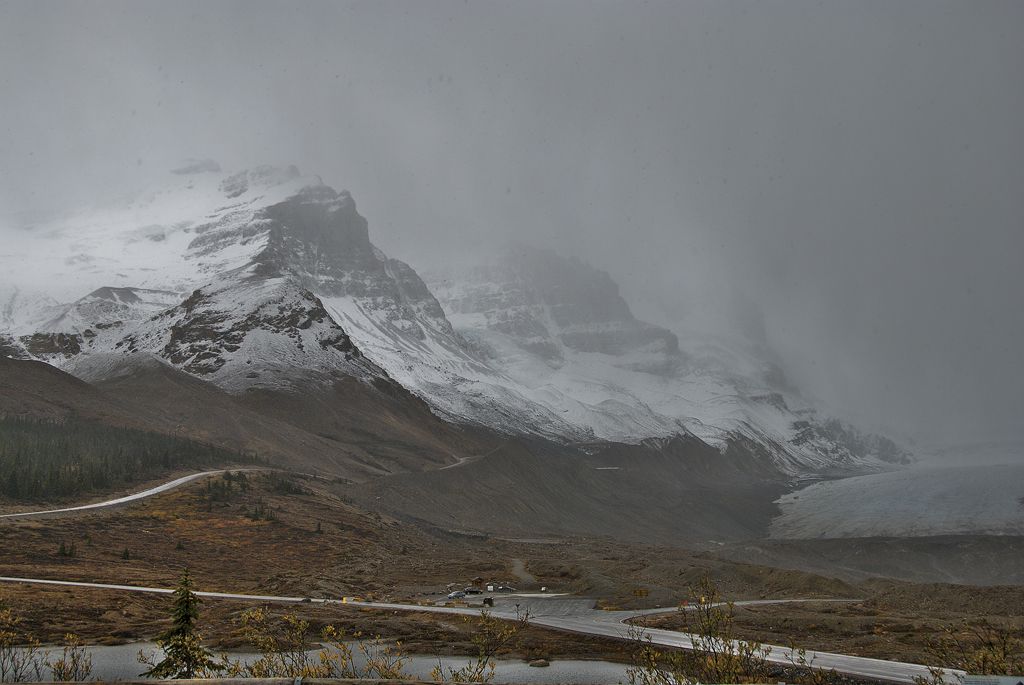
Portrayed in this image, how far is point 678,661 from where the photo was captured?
52.8 feet

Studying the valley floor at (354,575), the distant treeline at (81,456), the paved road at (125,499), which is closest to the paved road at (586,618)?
the valley floor at (354,575)

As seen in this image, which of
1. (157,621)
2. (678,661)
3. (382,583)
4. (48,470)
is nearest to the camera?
(678,661)

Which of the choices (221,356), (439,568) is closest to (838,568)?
(439,568)

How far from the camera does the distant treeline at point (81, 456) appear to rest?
269 feet

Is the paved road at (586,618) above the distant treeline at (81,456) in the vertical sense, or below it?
below

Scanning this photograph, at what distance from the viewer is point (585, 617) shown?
45.4 meters

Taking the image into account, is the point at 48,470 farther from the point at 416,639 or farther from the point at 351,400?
the point at 351,400

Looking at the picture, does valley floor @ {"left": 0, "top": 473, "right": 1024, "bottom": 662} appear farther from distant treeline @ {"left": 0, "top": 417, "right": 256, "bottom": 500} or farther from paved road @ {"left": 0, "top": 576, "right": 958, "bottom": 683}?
distant treeline @ {"left": 0, "top": 417, "right": 256, "bottom": 500}

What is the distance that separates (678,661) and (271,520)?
73.1 m

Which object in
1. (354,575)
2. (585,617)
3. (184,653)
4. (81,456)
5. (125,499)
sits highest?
(81,456)

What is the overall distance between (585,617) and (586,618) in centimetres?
58

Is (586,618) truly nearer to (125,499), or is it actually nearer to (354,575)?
(354,575)

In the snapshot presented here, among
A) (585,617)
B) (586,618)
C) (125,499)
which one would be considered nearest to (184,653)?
(586,618)

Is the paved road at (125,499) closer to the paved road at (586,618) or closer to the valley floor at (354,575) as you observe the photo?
the valley floor at (354,575)
